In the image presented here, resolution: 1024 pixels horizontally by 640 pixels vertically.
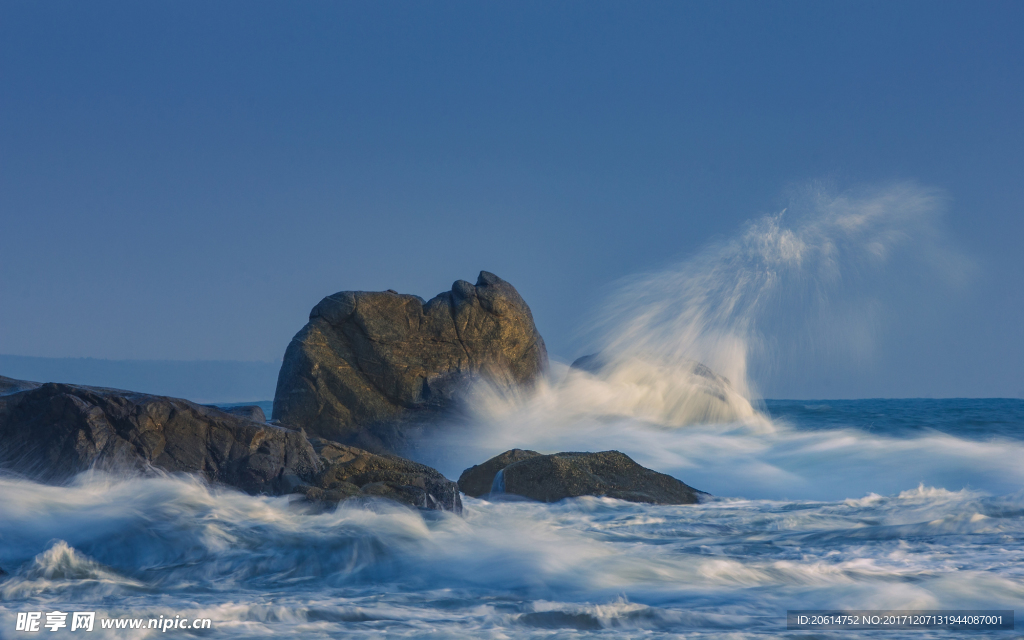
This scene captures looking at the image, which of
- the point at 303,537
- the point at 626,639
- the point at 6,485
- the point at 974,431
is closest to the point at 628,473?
the point at 303,537

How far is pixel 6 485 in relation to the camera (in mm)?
8078

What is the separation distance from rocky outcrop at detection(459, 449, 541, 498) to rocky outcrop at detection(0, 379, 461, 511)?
2.27 m

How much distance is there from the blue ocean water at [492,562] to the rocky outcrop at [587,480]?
42 cm

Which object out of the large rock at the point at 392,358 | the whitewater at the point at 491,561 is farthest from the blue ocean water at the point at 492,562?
the large rock at the point at 392,358

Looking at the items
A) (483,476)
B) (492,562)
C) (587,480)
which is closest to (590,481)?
(587,480)

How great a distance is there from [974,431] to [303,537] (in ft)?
70.9

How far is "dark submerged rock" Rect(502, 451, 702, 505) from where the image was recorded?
10.6 meters

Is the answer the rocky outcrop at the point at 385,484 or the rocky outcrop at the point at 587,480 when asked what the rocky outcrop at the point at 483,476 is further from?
the rocky outcrop at the point at 385,484

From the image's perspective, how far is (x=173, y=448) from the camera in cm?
902

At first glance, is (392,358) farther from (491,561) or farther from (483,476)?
(491,561)

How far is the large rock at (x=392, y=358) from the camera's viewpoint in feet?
51.6

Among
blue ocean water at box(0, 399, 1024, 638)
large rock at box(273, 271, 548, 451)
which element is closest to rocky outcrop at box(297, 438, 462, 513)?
blue ocean water at box(0, 399, 1024, 638)

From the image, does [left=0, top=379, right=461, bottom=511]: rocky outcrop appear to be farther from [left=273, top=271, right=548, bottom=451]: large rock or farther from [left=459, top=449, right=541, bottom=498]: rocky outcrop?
[left=273, top=271, right=548, bottom=451]: large rock

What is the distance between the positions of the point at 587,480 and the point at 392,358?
260 inches
